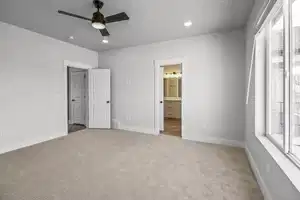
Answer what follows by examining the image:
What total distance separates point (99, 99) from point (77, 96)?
4.49 feet

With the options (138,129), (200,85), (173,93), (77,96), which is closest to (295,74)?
(200,85)

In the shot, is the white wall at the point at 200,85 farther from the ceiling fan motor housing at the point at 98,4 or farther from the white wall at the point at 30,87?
the ceiling fan motor housing at the point at 98,4

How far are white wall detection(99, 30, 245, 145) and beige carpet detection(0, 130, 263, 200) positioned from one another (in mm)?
582

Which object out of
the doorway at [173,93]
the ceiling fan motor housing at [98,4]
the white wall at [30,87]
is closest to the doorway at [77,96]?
the white wall at [30,87]

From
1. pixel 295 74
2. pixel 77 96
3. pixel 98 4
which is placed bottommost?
pixel 77 96

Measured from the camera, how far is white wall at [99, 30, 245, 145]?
13.1ft

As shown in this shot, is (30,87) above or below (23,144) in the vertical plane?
above

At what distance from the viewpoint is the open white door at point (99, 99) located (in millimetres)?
5723

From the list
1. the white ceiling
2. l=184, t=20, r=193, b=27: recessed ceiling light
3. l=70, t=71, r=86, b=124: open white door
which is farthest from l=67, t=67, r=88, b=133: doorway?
l=184, t=20, r=193, b=27: recessed ceiling light

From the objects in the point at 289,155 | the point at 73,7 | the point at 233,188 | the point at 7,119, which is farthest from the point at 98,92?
the point at 289,155

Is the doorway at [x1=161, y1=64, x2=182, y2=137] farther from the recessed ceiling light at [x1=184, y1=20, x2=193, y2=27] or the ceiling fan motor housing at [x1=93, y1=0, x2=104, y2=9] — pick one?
the ceiling fan motor housing at [x1=93, y1=0, x2=104, y2=9]

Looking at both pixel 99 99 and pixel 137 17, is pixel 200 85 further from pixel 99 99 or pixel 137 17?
pixel 99 99

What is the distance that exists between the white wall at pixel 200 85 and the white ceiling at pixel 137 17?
37 centimetres

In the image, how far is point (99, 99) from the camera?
577cm
